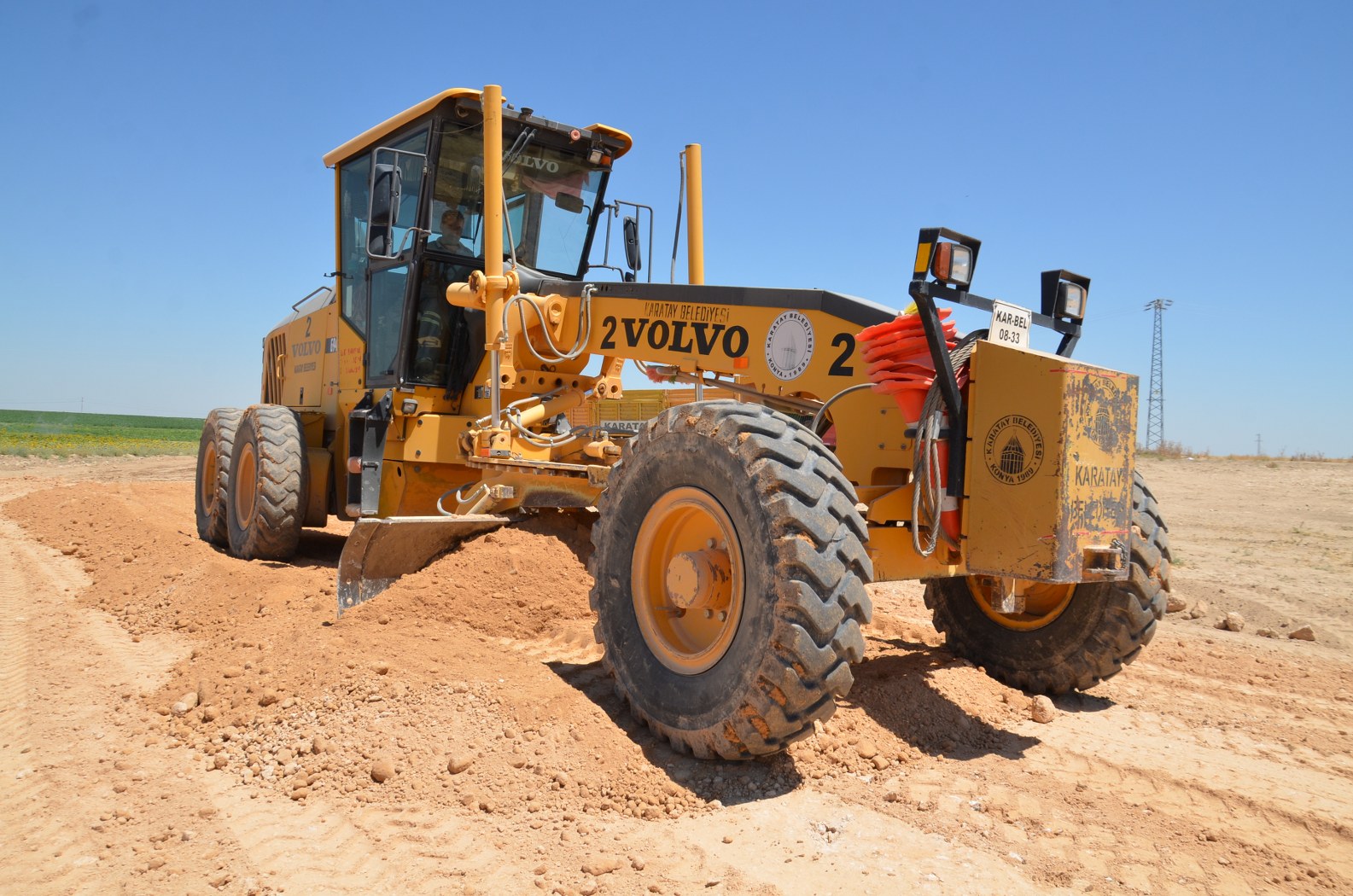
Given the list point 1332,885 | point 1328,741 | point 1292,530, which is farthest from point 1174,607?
point 1292,530

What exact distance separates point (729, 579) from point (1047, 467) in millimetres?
1327

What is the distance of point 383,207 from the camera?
693cm

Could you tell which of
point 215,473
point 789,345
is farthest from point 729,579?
point 215,473

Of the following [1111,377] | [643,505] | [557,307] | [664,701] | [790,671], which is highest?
[557,307]

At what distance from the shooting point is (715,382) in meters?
5.41

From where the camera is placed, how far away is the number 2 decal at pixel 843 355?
462 cm

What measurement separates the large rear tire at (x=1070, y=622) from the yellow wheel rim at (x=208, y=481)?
7385mm

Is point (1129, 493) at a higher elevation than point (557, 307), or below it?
below

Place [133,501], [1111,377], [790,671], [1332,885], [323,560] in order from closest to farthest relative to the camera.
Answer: [1332,885]
[790,671]
[1111,377]
[323,560]
[133,501]

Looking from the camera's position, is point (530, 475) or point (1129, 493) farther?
point (530, 475)

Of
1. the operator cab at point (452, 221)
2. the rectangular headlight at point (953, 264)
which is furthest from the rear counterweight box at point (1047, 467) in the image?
the operator cab at point (452, 221)

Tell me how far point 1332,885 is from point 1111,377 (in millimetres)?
1917

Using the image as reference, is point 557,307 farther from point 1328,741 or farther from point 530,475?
point 1328,741

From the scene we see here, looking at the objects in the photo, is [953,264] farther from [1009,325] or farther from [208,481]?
[208,481]
